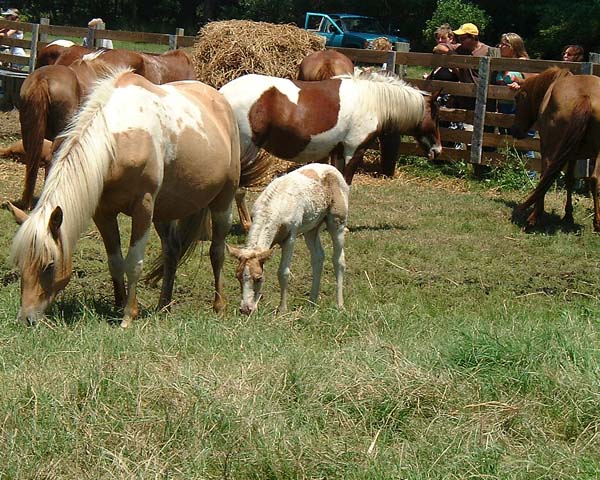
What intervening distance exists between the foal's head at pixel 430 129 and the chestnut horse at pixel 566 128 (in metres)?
1.33

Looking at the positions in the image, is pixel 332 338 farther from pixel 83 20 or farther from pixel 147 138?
pixel 83 20

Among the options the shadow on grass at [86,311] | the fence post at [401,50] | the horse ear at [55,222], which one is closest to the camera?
the horse ear at [55,222]

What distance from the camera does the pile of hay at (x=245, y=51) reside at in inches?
566

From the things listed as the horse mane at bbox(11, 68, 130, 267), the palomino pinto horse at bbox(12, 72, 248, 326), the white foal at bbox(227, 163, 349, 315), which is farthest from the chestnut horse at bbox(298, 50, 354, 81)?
the horse mane at bbox(11, 68, 130, 267)

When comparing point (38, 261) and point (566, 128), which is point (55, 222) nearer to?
point (38, 261)

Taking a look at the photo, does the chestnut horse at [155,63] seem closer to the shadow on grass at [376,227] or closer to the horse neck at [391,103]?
the horse neck at [391,103]

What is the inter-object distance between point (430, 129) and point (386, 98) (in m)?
1.29

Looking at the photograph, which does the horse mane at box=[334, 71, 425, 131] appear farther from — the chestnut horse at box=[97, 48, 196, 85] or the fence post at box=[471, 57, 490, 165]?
the chestnut horse at box=[97, 48, 196, 85]

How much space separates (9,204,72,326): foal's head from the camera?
543cm

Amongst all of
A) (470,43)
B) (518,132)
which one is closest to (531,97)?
(518,132)

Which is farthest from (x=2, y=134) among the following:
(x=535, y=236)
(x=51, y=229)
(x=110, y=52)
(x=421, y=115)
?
(x=51, y=229)

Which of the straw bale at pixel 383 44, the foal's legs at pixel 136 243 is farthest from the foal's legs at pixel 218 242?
the straw bale at pixel 383 44

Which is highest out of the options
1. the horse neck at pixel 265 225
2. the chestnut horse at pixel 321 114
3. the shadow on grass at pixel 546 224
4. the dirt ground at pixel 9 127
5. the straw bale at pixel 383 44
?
the straw bale at pixel 383 44

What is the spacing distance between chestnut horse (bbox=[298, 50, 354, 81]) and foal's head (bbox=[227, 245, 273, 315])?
628 centimetres
